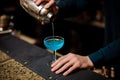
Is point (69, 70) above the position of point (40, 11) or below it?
below

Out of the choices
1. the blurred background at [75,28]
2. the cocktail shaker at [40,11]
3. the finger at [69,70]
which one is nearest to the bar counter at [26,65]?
the finger at [69,70]

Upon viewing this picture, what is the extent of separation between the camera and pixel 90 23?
3.09 metres

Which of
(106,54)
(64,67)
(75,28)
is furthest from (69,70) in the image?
(75,28)

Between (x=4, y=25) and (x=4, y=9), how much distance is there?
1770 millimetres

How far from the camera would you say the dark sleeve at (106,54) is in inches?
58.1

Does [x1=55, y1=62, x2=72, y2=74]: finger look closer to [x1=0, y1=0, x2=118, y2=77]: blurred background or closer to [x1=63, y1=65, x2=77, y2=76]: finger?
[x1=63, y1=65, x2=77, y2=76]: finger

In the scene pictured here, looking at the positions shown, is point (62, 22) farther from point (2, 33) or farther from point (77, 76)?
point (77, 76)

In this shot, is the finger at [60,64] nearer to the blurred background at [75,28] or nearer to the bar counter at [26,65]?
the bar counter at [26,65]

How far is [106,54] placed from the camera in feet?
4.88

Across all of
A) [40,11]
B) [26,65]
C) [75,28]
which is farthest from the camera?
[75,28]

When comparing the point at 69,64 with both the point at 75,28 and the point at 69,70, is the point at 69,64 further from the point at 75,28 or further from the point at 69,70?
the point at 75,28

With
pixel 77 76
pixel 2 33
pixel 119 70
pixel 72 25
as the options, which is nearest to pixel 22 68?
pixel 77 76

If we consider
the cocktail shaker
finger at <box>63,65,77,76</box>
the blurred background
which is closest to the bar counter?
finger at <box>63,65,77,76</box>

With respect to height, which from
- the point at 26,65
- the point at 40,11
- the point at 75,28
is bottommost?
the point at 75,28
